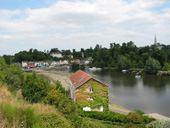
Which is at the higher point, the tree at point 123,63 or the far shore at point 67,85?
the tree at point 123,63

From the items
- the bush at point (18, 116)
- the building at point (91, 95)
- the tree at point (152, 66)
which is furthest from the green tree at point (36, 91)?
the tree at point (152, 66)

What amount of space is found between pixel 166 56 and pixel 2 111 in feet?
200

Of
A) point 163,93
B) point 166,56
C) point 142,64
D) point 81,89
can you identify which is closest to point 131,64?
point 142,64

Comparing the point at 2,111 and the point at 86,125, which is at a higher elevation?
the point at 2,111

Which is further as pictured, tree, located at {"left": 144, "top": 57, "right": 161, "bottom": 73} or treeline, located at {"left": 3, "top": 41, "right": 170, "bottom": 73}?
treeline, located at {"left": 3, "top": 41, "right": 170, "bottom": 73}

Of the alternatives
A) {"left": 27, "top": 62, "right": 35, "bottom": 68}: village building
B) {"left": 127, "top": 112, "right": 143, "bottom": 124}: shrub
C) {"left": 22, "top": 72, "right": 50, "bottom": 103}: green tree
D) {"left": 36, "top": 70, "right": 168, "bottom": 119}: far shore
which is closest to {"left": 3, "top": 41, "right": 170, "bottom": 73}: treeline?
{"left": 27, "top": 62, "right": 35, "bottom": 68}: village building

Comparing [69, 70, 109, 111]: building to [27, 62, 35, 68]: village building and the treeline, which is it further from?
[27, 62, 35, 68]: village building

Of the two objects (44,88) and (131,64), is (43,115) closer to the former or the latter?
(44,88)

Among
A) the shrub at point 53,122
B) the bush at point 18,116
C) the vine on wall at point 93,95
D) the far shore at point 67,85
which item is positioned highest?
the bush at point 18,116

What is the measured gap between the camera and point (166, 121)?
Answer: 9.09 metres

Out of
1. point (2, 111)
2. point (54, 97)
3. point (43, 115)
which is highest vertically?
point (2, 111)

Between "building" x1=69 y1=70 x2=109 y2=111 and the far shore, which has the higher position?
"building" x1=69 y1=70 x2=109 y2=111

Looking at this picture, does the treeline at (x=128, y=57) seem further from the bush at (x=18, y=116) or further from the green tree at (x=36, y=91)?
the bush at (x=18, y=116)

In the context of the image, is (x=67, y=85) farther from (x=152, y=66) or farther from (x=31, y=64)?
(x=31, y=64)
